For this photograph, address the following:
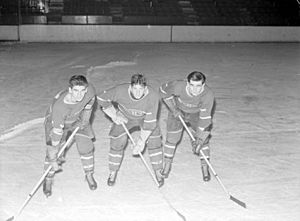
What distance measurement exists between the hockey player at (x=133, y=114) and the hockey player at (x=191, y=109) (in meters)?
0.30

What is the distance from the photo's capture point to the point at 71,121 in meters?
4.43

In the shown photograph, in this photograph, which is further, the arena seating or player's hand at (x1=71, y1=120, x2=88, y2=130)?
A: the arena seating

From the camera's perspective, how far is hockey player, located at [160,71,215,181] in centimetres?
462

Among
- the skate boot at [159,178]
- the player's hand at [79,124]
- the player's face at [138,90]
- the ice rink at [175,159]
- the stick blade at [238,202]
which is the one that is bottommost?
the ice rink at [175,159]

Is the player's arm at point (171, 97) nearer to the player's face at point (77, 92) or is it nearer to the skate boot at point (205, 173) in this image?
the skate boot at point (205, 173)

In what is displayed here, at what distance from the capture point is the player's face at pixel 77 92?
4109 mm

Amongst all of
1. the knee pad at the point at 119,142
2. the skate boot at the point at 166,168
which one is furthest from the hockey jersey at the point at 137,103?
the skate boot at the point at 166,168

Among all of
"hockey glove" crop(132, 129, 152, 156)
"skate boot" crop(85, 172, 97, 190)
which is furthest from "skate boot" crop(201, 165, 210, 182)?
"skate boot" crop(85, 172, 97, 190)

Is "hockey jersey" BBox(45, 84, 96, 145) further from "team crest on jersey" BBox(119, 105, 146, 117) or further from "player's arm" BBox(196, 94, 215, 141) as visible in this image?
"player's arm" BBox(196, 94, 215, 141)

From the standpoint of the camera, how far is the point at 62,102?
4.23 meters

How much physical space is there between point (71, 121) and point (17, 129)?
8.34 ft

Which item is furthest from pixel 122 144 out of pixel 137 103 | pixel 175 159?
pixel 175 159

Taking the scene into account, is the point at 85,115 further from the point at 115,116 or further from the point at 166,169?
the point at 166,169

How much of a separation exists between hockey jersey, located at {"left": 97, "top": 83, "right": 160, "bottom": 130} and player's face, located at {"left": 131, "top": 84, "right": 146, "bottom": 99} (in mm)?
66
